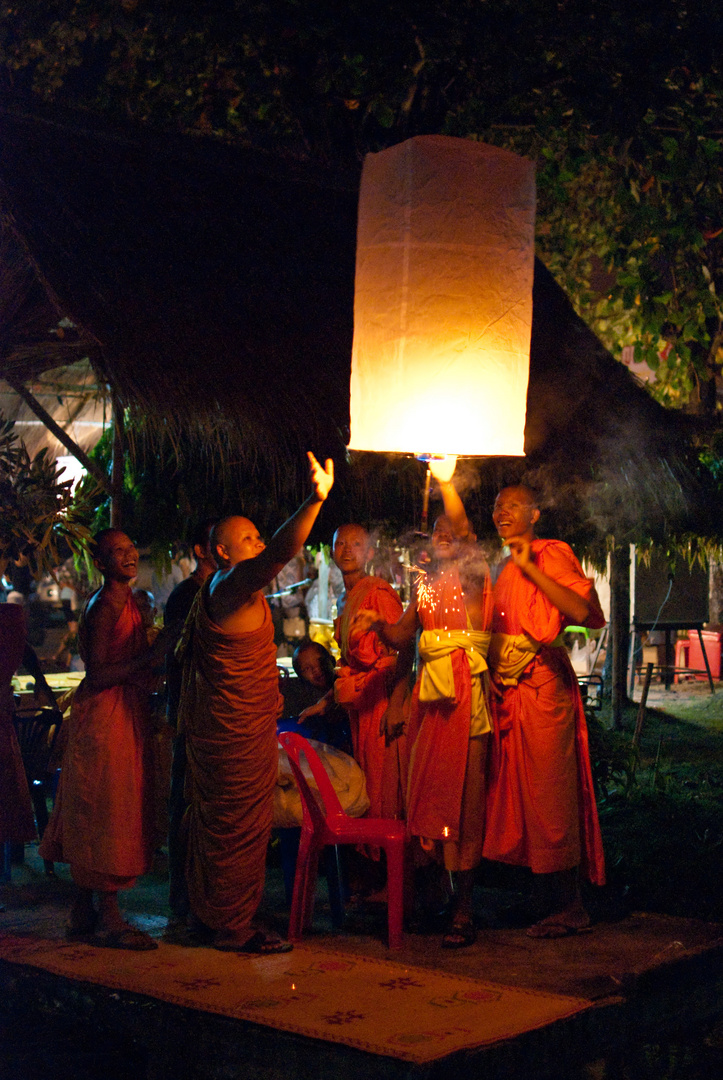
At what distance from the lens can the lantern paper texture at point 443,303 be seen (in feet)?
13.0

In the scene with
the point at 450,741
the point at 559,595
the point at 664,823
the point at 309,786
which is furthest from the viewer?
the point at 664,823

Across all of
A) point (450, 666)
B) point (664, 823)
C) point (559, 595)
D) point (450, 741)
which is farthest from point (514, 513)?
point (664, 823)

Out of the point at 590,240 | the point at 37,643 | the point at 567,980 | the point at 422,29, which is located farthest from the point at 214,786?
the point at 37,643

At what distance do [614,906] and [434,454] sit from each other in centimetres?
265

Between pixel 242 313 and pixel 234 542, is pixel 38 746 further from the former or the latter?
pixel 242 313

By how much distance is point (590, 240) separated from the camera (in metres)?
11.5

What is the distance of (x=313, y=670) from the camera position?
586 centimetres

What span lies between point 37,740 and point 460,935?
3105 mm

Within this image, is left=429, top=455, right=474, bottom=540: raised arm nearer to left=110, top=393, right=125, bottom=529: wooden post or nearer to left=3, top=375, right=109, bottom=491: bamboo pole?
left=110, top=393, right=125, bottom=529: wooden post

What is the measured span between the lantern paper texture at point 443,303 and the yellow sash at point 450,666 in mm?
1194

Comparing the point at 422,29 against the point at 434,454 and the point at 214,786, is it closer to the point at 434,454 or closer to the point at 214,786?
the point at 434,454

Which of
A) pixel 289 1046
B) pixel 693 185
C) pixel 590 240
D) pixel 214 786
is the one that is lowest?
pixel 289 1046

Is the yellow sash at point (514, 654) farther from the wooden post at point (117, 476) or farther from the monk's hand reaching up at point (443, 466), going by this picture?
the wooden post at point (117, 476)

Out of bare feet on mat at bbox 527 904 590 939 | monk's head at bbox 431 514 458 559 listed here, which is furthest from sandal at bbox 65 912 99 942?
monk's head at bbox 431 514 458 559
